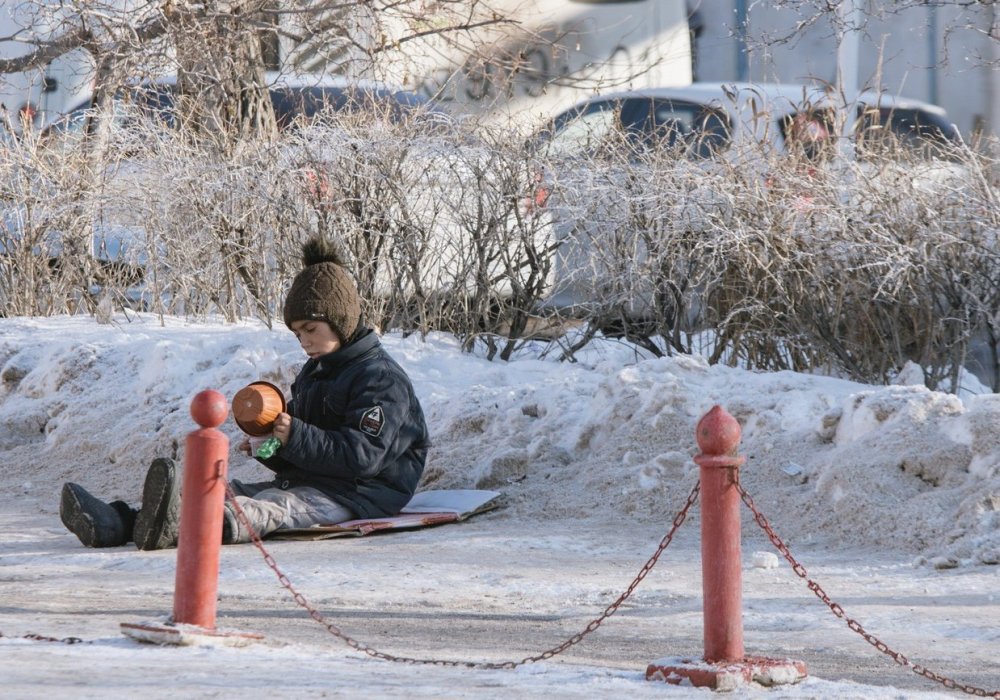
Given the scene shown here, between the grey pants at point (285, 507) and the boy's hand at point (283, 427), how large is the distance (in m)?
0.32

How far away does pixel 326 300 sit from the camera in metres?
5.94

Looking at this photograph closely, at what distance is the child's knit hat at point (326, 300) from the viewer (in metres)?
5.94

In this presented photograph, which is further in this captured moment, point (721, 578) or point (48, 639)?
point (48, 639)

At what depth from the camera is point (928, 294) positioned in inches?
285

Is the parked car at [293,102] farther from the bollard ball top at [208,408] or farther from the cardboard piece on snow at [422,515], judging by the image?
the bollard ball top at [208,408]

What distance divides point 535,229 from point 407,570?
3329 millimetres

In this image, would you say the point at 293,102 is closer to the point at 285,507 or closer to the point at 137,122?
the point at 137,122

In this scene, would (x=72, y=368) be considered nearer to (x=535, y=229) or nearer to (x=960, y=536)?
(x=535, y=229)

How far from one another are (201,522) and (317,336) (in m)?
2.08

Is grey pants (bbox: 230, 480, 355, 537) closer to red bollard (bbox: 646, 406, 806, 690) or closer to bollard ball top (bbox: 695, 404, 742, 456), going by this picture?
red bollard (bbox: 646, 406, 806, 690)

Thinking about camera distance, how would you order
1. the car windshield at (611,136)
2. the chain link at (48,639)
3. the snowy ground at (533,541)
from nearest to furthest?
the snowy ground at (533,541), the chain link at (48,639), the car windshield at (611,136)

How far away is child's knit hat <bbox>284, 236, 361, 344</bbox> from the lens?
594 centimetres

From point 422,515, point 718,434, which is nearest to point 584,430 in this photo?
point 422,515

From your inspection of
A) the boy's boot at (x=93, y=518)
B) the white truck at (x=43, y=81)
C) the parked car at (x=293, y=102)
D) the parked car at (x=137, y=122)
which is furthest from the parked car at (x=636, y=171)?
the white truck at (x=43, y=81)
